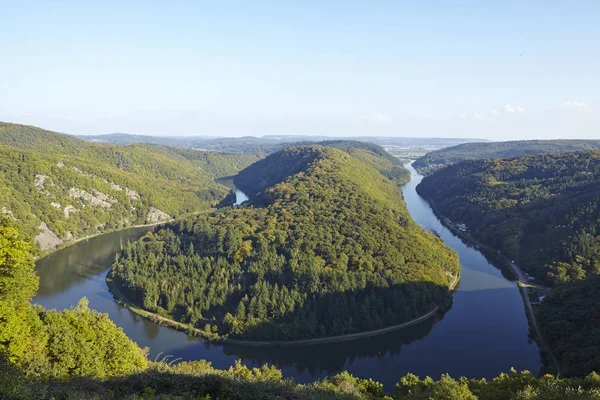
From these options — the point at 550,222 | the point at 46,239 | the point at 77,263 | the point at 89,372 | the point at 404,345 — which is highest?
the point at 550,222

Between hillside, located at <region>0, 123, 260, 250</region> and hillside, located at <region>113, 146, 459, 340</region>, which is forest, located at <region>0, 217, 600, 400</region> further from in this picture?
hillside, located at <region>0, 123, 260, 250</region>

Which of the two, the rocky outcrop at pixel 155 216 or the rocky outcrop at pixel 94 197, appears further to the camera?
the rocky outcrop at pixel 155 216

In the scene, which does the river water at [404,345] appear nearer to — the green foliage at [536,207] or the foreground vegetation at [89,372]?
the green foliage at [536,207]

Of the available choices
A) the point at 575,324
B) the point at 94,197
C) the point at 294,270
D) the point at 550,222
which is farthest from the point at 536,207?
the point at 94,197

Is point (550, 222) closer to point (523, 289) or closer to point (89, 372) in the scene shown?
point (523, 289)

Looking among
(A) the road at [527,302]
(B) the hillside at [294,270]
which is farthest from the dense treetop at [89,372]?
(B) the hillside at [294,270]

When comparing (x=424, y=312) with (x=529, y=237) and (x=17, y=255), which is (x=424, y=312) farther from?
(x=17, y=255)
